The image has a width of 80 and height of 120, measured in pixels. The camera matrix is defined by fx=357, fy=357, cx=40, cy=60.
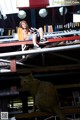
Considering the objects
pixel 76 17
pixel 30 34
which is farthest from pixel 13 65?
pixel 76 17

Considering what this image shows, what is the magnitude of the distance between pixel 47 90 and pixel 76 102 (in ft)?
3.46

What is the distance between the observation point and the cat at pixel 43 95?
11.9 feet

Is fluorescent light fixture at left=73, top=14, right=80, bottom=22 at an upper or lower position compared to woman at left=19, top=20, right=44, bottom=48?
upper

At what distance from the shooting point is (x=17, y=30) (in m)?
4.46

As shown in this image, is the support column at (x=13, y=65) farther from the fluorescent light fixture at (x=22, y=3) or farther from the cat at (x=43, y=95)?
the fluorescent light fixture at (x=22, y=3)

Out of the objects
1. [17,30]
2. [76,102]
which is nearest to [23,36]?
[17,30]

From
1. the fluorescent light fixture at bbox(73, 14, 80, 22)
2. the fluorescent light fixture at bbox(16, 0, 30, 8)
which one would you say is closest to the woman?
the fluorescent light fixture at bbox(16, 0, 30, 8)

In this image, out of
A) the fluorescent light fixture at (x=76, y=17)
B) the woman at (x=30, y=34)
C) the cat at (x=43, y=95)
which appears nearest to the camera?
the cat at (x=43, y=95)

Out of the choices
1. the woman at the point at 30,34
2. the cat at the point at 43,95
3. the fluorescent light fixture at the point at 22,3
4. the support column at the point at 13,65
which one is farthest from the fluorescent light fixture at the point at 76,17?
the cat at the point at 43,95

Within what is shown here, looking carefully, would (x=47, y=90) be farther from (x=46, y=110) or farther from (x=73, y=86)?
(x=73, y=86)

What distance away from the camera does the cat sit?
11.9 ft

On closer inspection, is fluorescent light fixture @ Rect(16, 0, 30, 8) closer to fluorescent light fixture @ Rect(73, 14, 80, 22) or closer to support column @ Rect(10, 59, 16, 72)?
support column @ Rect(10, 59, 16, 72)

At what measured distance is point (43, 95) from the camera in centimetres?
364

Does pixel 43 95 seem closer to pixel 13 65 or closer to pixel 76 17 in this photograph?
pixel 13 65
